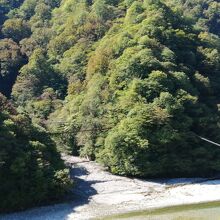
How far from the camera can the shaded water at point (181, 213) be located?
3769 cm

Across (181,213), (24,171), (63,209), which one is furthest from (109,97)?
(181,213)

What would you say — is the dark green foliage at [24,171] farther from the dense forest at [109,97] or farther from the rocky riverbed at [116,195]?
the rocky riverbed at [116,195]

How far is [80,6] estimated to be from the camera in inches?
3403

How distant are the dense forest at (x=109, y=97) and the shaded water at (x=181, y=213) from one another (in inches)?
280

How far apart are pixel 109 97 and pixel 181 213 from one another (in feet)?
73.7

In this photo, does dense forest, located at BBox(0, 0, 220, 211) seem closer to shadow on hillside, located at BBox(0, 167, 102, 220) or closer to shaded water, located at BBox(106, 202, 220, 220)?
shadow on hillside, located at BBox(0, 167, 102, 220)

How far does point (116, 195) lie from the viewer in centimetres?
4388

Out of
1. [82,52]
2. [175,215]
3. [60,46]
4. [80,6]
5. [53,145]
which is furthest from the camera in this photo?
[80,6]

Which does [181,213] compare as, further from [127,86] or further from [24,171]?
[127,86]

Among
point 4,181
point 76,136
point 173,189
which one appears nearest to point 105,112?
point 76,136

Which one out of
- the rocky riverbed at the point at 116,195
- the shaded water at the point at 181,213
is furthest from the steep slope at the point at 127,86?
the shaded water at the point at 181,213

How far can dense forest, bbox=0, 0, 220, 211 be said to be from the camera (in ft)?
140

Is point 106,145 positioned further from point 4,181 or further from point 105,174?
point 4,181

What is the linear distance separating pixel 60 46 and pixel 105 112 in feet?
81.8
